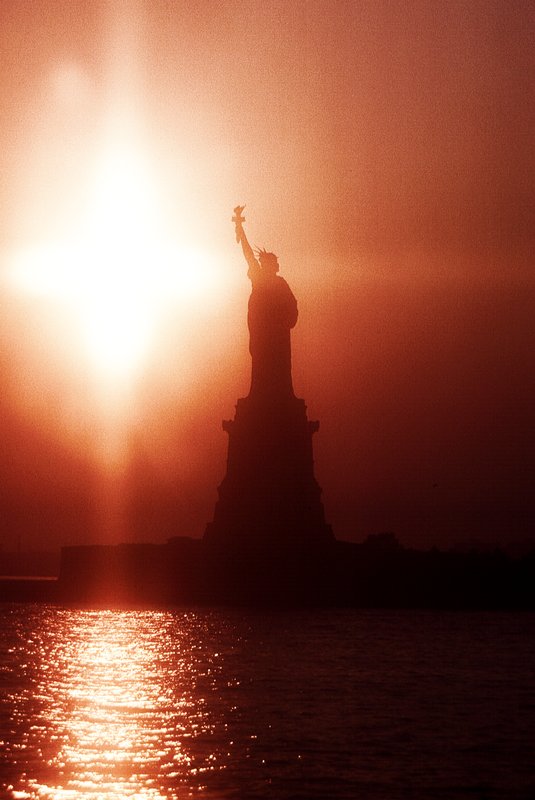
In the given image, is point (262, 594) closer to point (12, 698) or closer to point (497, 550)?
point (497, 550)

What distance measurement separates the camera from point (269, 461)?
50.5 m

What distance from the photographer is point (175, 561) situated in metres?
55.2

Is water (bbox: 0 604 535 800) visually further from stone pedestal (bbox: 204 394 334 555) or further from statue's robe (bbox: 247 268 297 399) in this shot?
statue's robe (bbox: 247 268 297 399)

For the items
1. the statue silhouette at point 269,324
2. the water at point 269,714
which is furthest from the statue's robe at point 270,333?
the water at point 269,714

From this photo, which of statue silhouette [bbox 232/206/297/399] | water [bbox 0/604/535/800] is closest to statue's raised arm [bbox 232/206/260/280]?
statue silhouette [bbox 232/206/297/399]

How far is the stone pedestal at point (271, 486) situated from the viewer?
5038cm

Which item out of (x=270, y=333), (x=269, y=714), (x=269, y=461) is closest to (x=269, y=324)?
(x=270, y=333)

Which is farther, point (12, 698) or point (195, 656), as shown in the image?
point (195, 656)

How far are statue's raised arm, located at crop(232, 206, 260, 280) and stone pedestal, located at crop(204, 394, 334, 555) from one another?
17.1ft

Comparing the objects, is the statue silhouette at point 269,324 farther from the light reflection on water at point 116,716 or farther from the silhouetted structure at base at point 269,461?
the light reflection on water at point 116,716

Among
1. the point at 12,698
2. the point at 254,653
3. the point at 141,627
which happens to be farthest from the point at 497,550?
the point at 12,698

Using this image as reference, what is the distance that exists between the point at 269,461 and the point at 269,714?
90.3ft

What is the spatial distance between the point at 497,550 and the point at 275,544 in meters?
12.7

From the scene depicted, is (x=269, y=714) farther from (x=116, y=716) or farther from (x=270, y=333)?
(x=270, y=333)
